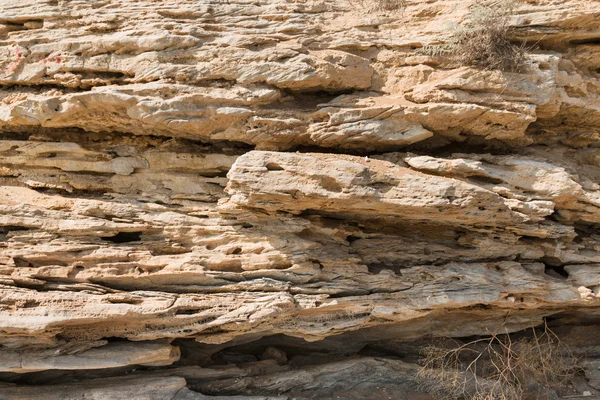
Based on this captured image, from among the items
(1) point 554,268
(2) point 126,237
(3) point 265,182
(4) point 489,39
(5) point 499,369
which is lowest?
(5) point 499,369

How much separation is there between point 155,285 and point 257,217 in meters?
2.01

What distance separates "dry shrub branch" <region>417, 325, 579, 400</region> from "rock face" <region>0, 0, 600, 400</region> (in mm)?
694

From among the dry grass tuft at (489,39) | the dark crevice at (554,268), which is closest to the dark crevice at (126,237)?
the dry grass tuft at (489,39)

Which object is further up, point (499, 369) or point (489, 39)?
point (489, 39)

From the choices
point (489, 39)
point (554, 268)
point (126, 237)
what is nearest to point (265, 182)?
point (126, 237)

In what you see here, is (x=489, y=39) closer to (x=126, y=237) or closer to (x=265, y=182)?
(x=265, y=182)

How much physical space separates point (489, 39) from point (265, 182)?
417cm

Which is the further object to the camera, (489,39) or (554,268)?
(554,268)

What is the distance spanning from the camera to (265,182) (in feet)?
21.1

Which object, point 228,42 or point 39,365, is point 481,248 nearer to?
point 228,42

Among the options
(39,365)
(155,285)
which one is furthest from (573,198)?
(39,365)

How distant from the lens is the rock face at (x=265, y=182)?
22.0 ft

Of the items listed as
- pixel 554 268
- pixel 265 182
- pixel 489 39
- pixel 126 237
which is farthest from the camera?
pixel 554 268

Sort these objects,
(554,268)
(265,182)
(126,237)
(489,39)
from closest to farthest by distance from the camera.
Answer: (265,182) → (489,39) → (126,237) → (554,268)
